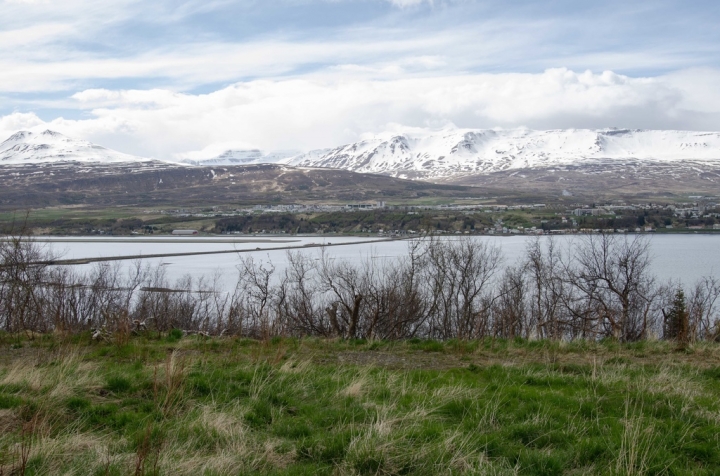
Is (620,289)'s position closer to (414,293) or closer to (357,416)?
(414,293)

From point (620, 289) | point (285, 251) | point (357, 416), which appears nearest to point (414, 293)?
point (357, 416)

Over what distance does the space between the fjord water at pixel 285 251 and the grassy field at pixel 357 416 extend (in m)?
28.7

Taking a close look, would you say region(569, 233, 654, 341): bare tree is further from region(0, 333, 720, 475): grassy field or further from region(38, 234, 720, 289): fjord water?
region(38, 234, 720, 289): fjord water

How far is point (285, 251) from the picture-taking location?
6353 centimetres

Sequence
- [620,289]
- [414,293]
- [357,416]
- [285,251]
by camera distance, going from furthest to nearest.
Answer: [285,251] → [620,289] → [414,293] → [357,416]

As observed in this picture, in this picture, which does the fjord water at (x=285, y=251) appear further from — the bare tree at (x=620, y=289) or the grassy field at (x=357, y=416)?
the grassy field at (x=357, y=416)

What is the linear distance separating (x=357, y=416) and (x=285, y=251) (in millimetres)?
58857

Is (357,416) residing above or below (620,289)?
above

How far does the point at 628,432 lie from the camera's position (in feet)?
15.0

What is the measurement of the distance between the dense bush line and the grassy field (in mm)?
7149

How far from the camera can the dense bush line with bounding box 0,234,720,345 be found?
20844 millimetres

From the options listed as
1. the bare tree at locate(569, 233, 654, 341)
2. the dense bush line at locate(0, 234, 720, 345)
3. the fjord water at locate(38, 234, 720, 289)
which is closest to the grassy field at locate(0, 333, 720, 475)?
the bare tree at locate(569, 233, 654, 341)

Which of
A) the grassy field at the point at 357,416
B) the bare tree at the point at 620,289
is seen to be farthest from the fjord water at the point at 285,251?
the grassy field at the point at 357,416

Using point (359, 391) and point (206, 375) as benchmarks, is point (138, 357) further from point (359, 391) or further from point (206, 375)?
point (359, 391)
